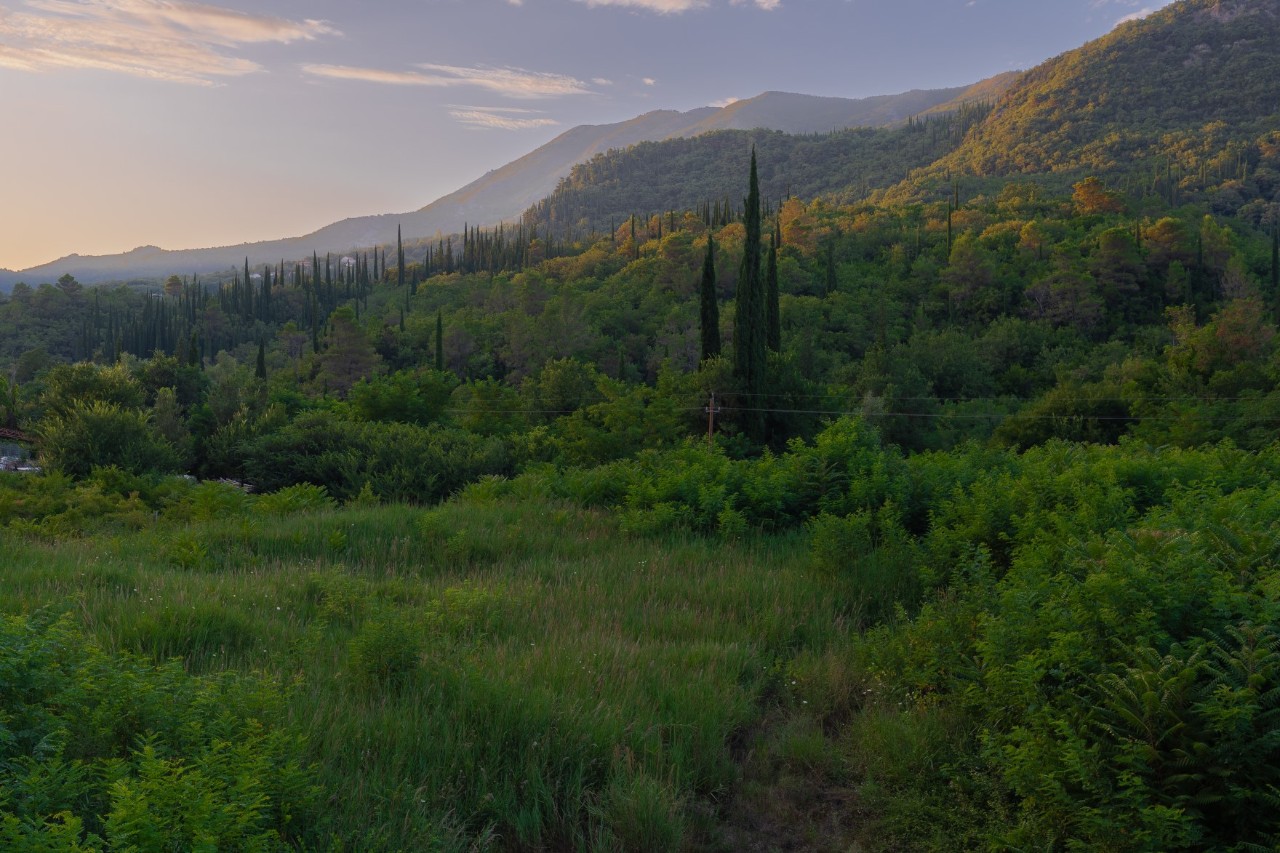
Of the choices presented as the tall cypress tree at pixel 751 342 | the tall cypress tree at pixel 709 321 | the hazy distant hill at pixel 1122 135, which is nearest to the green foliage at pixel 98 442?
the tall cypress tree at pixel 751 342

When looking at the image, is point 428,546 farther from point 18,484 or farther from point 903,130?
point 903,130

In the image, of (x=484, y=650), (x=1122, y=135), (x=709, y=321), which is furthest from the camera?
(x=1122, y=135)

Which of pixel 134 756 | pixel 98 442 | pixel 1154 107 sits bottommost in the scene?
pixel 98 442

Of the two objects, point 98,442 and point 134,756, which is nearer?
Result: point 134,756

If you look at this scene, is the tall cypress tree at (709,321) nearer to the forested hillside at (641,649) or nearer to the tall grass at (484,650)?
the forested hillside at (641,649)

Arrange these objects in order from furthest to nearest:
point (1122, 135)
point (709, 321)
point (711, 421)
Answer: point (1122, 135) < point (709, 321) < point (711, 421)

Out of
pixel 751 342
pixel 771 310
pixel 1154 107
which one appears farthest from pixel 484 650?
pixel 1154 107

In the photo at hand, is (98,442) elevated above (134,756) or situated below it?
below

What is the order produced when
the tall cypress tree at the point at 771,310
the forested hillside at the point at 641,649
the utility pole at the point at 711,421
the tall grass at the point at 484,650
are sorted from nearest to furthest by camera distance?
the forested hillside at the point at 641,649, the tall grass at the point at 484,650, the utility pole at the point at 711,421, the tall cypress tree at the point at 771,310

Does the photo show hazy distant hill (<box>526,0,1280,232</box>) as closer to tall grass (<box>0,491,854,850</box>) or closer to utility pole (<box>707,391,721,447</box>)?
utility pole (<box>707,391,721,447</box>)

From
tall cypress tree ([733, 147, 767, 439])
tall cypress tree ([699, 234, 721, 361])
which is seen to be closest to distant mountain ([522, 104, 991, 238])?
tall cypress tree ([699, 234, 721, 361])

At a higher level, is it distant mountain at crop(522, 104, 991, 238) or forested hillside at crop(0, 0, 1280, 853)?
distant mountain at crop(522, 104, 991, 238)

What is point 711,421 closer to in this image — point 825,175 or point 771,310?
point 771,310

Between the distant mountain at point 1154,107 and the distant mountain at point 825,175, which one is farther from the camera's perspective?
the distant mountain at point 825,175
